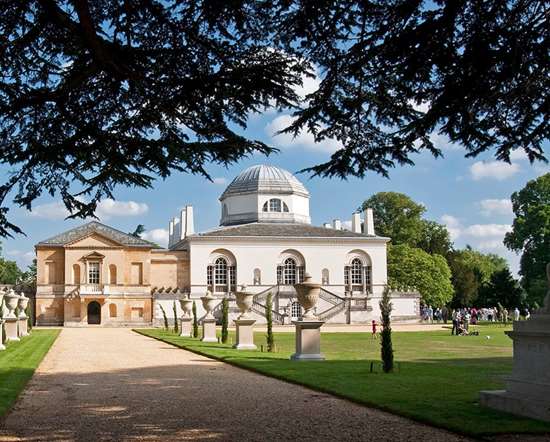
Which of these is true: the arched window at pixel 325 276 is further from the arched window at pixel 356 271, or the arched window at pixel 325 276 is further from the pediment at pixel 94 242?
the pediment at pixel 94 242

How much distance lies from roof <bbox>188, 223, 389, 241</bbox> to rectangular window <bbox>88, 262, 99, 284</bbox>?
7.12 metres

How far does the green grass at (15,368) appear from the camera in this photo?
37.5 feet

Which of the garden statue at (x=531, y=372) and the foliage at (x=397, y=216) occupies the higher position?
the foliage at (x=397, y=216)

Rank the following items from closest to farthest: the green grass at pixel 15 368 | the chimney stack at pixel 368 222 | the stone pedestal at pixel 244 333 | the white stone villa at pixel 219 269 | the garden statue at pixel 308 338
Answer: the green grass at pixel 15 368 → the garden statue at pixel 308 338 → the stone pedestal at pixel 244 333 → the white stone villa at pixel 219 269 → the chimney stack at pixel 368 222

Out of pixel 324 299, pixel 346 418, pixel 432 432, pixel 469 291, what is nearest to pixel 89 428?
pixel 346 418

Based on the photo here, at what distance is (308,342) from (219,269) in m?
41.9

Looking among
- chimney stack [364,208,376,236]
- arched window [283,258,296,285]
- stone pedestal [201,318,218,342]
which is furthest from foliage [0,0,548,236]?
chimney stack [364,208,376,236]

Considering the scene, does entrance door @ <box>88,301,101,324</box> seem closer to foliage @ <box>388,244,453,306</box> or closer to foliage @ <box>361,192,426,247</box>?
foliage @ <box>388,244,453,306</box>

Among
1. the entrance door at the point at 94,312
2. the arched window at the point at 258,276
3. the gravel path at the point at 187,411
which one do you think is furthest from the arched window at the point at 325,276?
the gravel path at the point at 187,411

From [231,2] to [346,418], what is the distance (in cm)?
503

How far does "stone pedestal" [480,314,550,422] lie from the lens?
8.59 metres

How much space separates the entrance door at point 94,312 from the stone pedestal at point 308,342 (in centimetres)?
4097

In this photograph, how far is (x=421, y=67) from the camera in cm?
642

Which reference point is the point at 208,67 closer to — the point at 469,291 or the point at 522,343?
the point at 522,343
